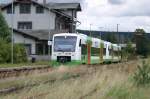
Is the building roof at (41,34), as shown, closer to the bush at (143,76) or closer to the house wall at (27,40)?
the house wall at (27,40)

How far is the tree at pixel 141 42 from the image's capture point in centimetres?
12001

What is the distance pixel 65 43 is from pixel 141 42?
83.4m

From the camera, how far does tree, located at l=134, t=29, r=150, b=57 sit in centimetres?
12001

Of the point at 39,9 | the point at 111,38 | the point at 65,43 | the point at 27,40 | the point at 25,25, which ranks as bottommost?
the point at 65,43

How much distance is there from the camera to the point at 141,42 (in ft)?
406

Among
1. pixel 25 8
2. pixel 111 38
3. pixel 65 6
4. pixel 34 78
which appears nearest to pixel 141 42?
pixel 111 38

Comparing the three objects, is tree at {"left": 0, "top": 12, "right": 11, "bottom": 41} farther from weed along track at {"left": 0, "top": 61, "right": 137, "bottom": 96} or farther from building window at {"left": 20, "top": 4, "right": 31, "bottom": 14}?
weed along track at {"left": 0, "top": 61, "right": 137, "bottom": 96}

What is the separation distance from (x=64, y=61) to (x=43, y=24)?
42412mm

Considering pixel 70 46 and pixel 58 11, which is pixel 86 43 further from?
pixel 58 11

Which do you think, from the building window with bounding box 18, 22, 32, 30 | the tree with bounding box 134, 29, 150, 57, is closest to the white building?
the building window with bounding box 18, 22, 32, 30

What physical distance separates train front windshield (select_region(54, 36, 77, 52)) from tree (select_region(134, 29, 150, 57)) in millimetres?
75236

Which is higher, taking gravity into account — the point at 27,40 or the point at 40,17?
the point at 40,17

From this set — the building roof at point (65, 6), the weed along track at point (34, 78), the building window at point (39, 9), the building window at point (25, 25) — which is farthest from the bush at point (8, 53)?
the building roof at point (65, 6)

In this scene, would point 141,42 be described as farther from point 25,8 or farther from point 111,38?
point 25,8
